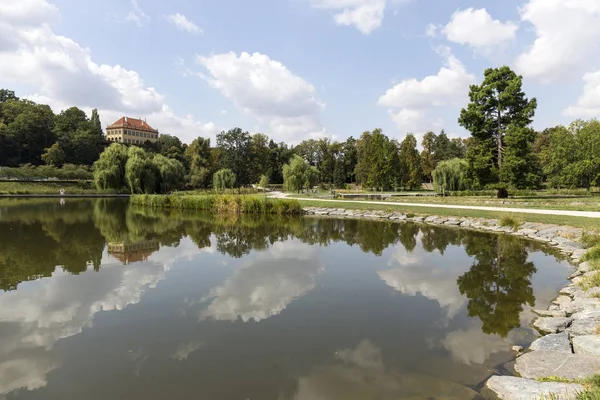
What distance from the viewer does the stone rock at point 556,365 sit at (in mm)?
4258

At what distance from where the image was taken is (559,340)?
17.6 ft

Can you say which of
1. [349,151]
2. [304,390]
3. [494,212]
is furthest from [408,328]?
[349,151]

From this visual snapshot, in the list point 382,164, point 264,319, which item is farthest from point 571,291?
point 382,164

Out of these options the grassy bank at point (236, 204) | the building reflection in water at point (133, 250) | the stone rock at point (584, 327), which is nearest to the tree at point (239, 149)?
the grassy bank at point (236, 204)

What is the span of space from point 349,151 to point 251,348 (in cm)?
7335

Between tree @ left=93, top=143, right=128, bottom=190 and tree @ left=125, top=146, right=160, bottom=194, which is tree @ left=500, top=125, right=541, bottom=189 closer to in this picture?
tree @ left=125, top=146, right=160, bottom=194

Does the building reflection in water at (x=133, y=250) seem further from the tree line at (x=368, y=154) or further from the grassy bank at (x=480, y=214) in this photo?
the tree line at (x=368, y=154)

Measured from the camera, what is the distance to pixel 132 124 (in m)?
113

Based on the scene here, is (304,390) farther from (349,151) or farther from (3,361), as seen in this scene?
(349,151)

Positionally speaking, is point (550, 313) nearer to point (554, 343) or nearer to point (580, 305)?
point (580, 305)

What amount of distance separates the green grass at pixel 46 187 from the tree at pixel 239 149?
25.1 meters

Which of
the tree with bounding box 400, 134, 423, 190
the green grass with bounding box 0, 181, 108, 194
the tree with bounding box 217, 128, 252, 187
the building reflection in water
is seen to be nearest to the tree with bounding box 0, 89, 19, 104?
the green grass with bounding box 0, 181, 108, 194

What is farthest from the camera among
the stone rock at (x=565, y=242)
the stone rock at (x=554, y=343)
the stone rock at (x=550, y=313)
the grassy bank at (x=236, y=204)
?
the grassy bank at (x=236, y=204)

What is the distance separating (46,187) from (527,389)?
68.9 metres
